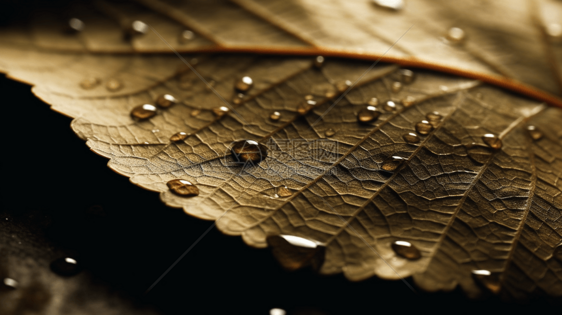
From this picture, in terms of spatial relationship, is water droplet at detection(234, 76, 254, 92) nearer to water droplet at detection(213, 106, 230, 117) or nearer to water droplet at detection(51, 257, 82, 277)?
water droplet at detection(213, 106, 230, 117)

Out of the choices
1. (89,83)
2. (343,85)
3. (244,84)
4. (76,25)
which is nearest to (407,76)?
(343,85)

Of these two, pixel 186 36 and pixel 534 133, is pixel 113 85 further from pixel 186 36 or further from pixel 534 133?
pixel 534 133

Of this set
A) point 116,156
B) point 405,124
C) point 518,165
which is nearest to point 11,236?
point 116,156

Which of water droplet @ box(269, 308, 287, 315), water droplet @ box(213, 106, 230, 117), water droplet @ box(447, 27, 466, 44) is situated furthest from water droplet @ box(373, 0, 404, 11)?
water droplet @ box(269, 308, 287, 315)

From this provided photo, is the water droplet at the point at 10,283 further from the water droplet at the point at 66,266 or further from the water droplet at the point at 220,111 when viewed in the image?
the water droplet at the point at 220,111

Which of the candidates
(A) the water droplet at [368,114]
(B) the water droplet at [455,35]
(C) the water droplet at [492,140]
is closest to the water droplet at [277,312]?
(A) the water droplet at [368,114]

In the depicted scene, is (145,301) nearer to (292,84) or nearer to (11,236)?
(11,236)
